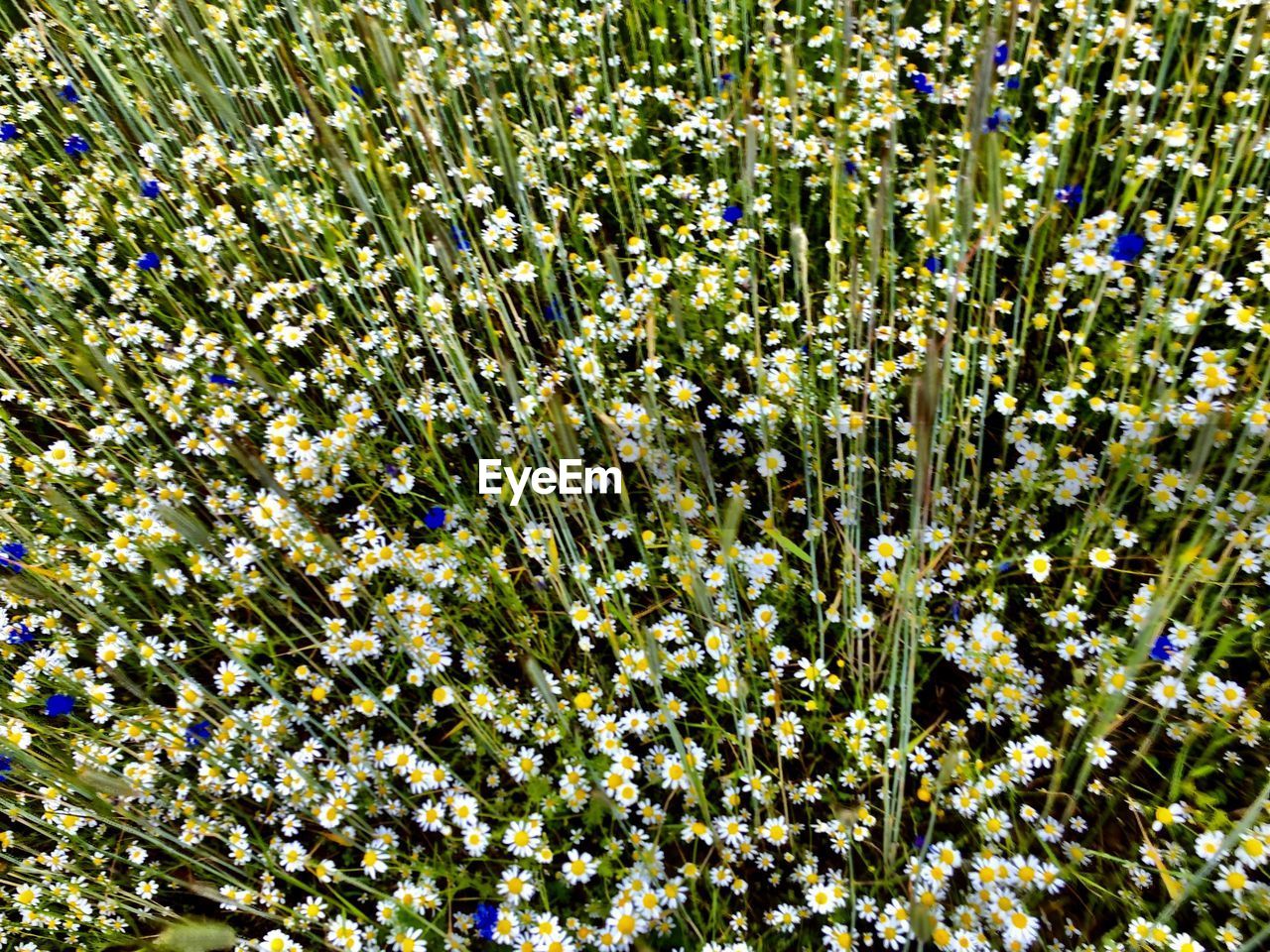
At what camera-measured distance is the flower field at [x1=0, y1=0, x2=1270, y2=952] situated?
174 centimetres

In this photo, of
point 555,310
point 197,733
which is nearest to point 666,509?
point 555,310

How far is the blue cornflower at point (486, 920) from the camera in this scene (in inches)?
68.1

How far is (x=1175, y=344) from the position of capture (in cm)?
211

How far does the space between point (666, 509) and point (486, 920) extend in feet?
3.43

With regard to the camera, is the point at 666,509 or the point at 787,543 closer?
the point at 787,543

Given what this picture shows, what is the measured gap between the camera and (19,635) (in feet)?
7.31

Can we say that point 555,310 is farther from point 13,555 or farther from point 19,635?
point 19,635

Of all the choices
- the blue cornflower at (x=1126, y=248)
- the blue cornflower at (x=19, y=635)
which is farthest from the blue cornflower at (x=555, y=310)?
the blue cornflower at (x=19, y=635)

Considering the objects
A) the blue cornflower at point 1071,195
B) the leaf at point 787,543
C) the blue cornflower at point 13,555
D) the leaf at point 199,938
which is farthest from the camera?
the blue cornflower at point 1071,195

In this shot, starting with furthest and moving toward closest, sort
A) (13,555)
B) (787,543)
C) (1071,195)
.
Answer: (1071,195) < (13,555) < (787,543)

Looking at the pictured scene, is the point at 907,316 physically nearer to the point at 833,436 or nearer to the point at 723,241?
the point at 833,436

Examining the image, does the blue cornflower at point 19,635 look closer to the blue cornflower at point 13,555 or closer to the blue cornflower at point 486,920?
the blue cornflower at point 13,555

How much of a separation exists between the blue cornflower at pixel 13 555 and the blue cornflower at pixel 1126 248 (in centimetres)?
298

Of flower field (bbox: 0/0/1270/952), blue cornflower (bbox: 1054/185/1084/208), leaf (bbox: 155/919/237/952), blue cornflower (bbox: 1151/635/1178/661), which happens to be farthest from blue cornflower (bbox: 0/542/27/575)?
blue cornflower (bbox: 1054/185/1084/208)
